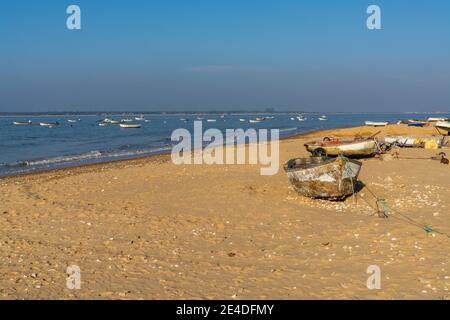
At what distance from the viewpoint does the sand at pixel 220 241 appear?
778 cm

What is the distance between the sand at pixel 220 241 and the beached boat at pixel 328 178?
372 millimetres

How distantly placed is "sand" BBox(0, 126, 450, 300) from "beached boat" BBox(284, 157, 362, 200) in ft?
1.22

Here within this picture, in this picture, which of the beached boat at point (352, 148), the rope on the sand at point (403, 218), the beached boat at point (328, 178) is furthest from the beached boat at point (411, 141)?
the rope on the sand at point (403, 218)

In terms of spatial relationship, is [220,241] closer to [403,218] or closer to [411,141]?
[403,218]

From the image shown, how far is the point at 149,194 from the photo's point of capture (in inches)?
640

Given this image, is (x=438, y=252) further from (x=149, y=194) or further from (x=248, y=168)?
(x=248, y=168)

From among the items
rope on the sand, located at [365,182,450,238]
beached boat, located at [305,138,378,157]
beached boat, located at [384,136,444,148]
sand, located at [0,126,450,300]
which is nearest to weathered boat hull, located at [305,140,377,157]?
beached boat, located at [305,138,378,157]

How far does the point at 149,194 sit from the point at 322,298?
32.9 feet

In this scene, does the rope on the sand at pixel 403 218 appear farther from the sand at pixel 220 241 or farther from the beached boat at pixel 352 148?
the beached boat at pixel 352 148

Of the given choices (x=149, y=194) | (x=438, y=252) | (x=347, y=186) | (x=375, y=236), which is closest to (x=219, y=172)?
(x=149, y=194)

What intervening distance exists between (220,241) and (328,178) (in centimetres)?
506
